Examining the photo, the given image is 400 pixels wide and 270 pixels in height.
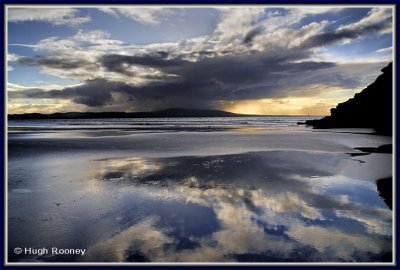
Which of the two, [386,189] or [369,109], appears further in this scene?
[369,109]

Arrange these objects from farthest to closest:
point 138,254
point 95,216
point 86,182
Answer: point 86,182 → point 95,216 → point 138,254

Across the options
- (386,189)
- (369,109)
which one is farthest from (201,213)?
(369,109)

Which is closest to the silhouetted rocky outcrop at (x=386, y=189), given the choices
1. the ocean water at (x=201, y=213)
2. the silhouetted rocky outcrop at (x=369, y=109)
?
the ocean water at (x=201, y=213)

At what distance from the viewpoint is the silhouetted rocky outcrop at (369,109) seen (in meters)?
38.5

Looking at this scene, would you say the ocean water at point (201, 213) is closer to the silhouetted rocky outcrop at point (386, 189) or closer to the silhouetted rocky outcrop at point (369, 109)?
the silhouetted rocky outcrop at point (386, 189)

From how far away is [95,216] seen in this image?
7.09m

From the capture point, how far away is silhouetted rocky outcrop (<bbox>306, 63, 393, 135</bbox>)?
3849cm

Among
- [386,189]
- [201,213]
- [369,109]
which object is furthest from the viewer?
[369,109]

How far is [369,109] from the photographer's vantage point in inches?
1710

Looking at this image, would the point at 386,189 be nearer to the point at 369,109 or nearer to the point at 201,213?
the point at 201,213
